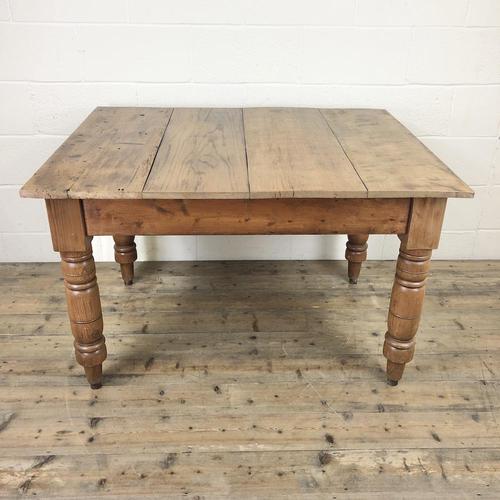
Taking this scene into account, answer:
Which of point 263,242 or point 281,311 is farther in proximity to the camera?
point 263,242

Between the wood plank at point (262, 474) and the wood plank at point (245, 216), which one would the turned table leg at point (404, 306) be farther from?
the wood plank at point (262, 474)

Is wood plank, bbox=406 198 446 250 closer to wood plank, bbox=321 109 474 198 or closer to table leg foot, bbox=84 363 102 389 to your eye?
wood plank, bbox=321 109 474 198

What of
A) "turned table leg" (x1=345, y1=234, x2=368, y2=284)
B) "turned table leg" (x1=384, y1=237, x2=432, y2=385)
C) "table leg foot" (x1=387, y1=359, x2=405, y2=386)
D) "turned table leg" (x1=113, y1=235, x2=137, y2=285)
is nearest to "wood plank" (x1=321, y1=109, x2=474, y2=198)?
"turned table leg" (x1=384, y1=237, x2=432, y2=385)

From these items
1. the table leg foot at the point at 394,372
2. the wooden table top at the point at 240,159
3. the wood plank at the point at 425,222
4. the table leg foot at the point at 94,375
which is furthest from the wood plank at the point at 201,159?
the table leg foot at the point at 394,372

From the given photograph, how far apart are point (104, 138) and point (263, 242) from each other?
0.89 m

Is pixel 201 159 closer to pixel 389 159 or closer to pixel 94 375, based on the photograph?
pixel 389 159

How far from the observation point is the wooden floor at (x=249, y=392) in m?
1.39

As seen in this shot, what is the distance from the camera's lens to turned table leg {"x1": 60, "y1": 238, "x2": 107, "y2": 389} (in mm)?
1465

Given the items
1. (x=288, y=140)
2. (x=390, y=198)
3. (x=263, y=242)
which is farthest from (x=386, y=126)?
(x=263, y=242)

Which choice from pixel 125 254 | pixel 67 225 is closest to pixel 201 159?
pixel 67 225

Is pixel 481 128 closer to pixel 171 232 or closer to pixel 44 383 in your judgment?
pixel 171 232

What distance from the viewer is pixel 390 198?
1.40 meters

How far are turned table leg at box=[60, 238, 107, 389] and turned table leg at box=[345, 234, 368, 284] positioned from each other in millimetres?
1036

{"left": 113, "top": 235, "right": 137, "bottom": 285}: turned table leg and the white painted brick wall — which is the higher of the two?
the white painted brick wall
